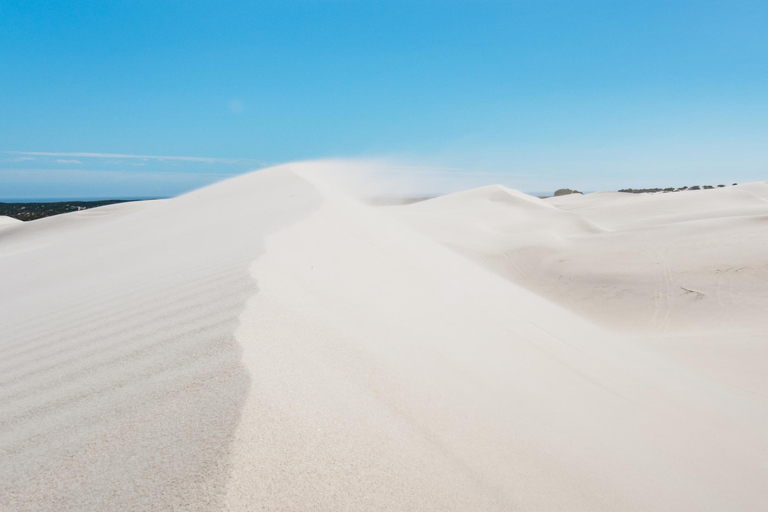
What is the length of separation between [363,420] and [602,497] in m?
1.07

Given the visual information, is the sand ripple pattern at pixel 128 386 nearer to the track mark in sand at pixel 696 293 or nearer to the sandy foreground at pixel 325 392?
the sandy foreground at pixel 325 392

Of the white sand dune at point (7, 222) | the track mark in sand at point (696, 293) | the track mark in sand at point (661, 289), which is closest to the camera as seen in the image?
the track mark in sand at point (661, 289)

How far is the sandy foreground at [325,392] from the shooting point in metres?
1.22

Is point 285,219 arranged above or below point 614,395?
above

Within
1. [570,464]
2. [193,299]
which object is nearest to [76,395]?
[193,299]

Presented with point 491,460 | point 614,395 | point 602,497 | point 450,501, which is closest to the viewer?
point 450,501

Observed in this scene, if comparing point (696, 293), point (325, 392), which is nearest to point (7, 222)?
point (325, 392)

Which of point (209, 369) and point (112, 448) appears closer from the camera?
point (112, 448)

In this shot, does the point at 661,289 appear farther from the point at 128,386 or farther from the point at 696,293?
the point at 128,386

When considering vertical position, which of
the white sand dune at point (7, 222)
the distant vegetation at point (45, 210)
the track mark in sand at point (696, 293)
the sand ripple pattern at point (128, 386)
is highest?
the sand ripple pattern at point (128, 386)

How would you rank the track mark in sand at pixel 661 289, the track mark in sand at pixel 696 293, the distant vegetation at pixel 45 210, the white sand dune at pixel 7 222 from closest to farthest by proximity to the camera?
1. the track mark in sand at pixel 661 289
2. the track mark in sand at pixel 696 293
3. the white sand dune at pixel 7 222
4. the distant vegetation at pixel 45 210

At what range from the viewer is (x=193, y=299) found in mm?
2367

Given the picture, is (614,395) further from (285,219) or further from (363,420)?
(285,219)

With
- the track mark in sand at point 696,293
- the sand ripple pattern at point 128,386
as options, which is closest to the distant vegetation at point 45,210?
the sand ripple pattern at point 128,386
